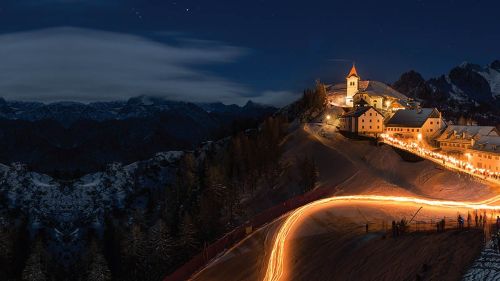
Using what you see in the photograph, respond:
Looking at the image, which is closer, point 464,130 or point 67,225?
point 67,225

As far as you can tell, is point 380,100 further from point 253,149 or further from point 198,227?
point 198,227

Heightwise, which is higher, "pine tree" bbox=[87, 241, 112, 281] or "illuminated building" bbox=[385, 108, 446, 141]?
"illuminated building" bbox=[385, 108, 446, 141]

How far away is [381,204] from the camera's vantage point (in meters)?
61.0

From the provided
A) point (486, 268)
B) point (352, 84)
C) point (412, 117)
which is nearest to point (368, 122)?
point (412, 117)

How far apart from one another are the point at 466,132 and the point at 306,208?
180ft

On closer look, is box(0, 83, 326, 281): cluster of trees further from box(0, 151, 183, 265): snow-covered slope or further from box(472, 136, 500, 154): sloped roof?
box(472, 136, 500, 154): sloped roof

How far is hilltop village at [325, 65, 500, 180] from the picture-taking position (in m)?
86.7

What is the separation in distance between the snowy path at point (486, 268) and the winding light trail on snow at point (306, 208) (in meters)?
16.2

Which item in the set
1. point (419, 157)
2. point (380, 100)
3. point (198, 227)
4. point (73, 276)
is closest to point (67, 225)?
point (73, 276)

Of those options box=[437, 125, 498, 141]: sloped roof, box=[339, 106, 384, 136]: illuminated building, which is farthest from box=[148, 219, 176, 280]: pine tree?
box=[437, 125, 498, 141]: sloped roof

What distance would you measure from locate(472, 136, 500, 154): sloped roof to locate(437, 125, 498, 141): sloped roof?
2.61m

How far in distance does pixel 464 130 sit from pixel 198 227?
59.9 meters

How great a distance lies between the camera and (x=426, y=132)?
10819 centimetres

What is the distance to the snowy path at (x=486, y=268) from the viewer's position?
28.5m
